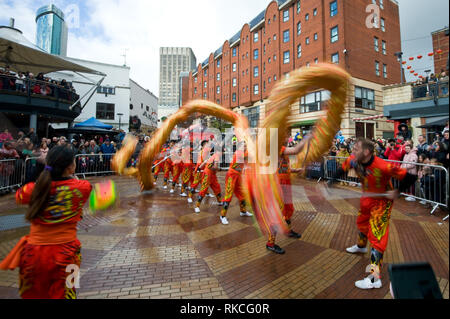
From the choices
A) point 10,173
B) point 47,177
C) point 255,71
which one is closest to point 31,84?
point 10,173

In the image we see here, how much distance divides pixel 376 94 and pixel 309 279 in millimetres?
24451

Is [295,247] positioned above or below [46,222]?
below

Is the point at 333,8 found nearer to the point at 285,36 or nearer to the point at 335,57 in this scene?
the point at 335,57

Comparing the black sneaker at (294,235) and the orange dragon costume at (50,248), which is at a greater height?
the orange dragon costume at (50,248)

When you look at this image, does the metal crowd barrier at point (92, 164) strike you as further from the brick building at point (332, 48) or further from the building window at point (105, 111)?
the building window at point (105, 111)

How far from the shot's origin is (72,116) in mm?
16062

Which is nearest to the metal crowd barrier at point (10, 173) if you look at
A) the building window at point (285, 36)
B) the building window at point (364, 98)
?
the building window at point (364, 98)

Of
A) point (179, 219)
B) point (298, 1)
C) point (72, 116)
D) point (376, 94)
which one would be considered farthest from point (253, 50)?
point (179, 219)

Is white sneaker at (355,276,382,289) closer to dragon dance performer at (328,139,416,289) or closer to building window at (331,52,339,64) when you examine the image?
dragon dance performer at (328,139,416,289)

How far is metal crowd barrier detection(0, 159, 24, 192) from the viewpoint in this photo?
776 centimetres

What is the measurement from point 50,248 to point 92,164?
39.1ft

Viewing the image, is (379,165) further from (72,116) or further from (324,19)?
(324,19)

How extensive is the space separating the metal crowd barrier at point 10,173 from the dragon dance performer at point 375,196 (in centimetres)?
1032

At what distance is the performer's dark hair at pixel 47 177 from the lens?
1828 millimetres
